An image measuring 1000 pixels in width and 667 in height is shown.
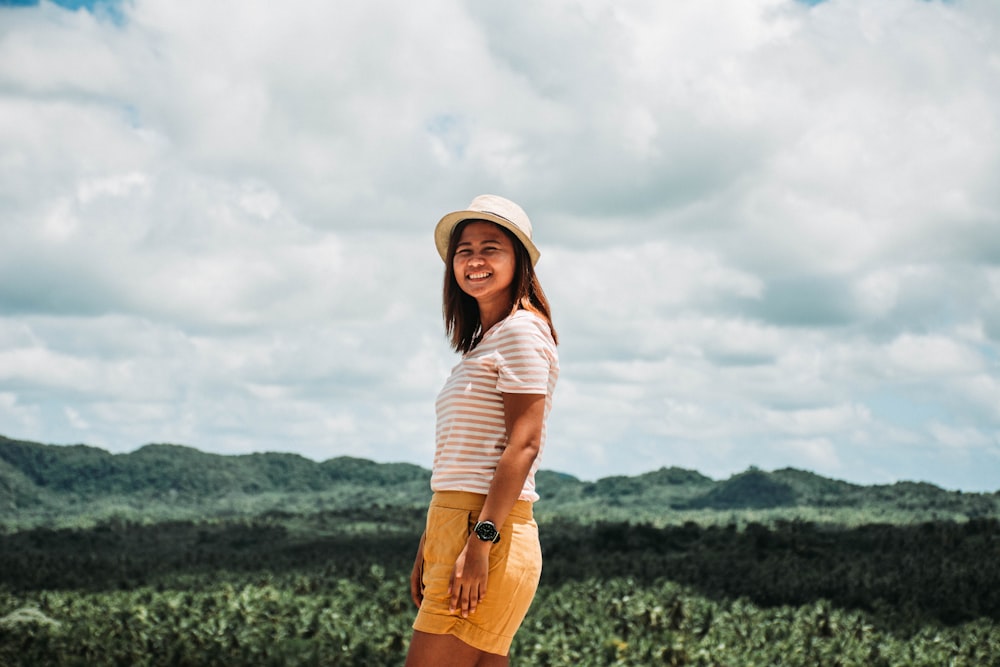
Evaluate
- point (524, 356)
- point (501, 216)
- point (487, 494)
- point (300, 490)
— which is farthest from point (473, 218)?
point (300, 490)

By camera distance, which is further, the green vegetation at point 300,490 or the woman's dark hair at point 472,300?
the green vegetation at point 300,490

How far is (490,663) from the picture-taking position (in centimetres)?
341

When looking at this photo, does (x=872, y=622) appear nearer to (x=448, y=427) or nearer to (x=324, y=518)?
(x=448, y=427)

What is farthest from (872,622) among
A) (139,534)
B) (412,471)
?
(412,471)

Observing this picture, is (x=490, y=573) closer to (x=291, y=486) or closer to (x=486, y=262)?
(x=486, y=262)

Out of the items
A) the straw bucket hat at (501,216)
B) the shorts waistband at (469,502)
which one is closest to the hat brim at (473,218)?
the straw bucket hat at (501,216)

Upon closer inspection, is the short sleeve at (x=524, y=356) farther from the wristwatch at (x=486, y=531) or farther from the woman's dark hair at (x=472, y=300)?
the wristwatch at (x=486, y=531)

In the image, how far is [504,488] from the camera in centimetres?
322

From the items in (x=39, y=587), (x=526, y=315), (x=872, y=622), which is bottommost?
(x=39, y=587)

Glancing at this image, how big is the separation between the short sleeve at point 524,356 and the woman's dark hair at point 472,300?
0.43 feet

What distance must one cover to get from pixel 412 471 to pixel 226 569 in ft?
89.9

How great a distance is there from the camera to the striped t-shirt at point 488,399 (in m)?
3.31

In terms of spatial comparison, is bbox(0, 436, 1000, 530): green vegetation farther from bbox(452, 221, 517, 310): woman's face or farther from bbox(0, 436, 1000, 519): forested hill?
bbox(452, 221, 517, 310): woman's face

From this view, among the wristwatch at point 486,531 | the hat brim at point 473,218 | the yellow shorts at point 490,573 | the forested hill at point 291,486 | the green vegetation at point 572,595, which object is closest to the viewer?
the wristwatch at point 486,531
